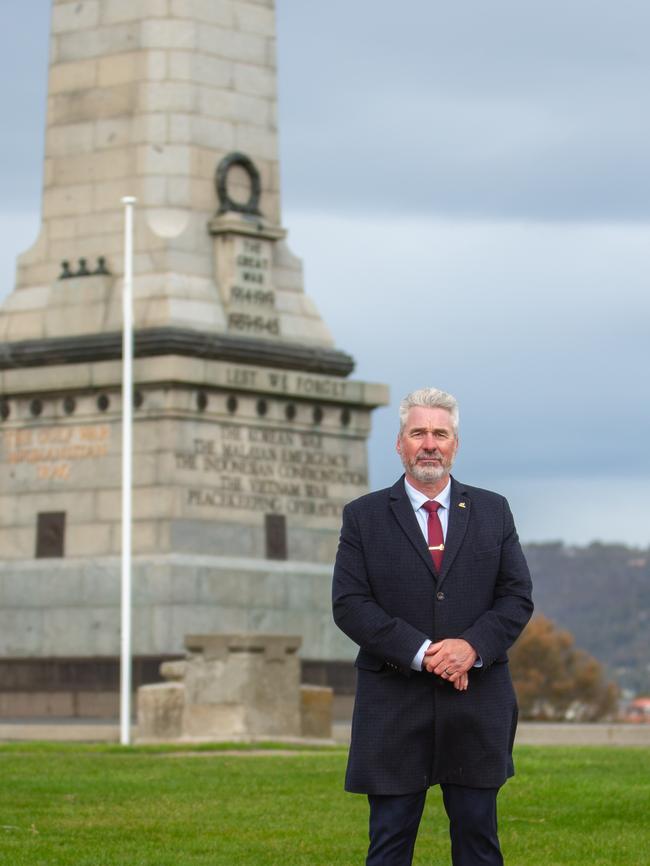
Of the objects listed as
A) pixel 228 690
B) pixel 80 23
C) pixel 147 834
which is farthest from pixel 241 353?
pixel 147 834

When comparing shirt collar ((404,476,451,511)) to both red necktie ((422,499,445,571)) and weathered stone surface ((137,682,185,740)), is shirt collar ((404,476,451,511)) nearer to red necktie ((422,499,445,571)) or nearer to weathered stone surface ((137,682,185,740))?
red necktie ((422,499,445,571))

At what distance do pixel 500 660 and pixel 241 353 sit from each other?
24.8 meters

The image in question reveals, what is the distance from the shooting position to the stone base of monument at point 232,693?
82.4 ft

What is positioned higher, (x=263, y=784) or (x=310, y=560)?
(x=310, y=560)

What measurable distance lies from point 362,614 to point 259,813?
677cm

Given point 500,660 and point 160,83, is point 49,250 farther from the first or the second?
point 500,660

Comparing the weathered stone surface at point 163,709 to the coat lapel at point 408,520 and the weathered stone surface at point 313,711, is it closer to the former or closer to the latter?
the weathered stone surface at point 313,711

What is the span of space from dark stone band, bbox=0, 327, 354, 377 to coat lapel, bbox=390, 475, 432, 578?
23740 millimetres

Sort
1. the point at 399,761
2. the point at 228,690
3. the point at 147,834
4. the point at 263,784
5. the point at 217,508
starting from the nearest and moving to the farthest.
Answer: the point at 399,761 → the point at 147,834 → the point at 263,784 → the point at 228,690 → the point at 217,508

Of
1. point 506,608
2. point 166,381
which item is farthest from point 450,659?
point 166,381

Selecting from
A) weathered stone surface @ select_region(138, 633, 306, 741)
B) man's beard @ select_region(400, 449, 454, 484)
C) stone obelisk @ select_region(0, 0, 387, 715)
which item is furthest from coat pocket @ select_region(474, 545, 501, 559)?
stone obelisk @ select_region(0, 0, 387, 715)

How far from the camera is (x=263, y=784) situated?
17.4m

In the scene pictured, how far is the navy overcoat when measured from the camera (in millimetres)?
8477

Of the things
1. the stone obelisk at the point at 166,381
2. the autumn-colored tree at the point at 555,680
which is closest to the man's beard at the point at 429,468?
the stone obelisk at the point at 166,381
